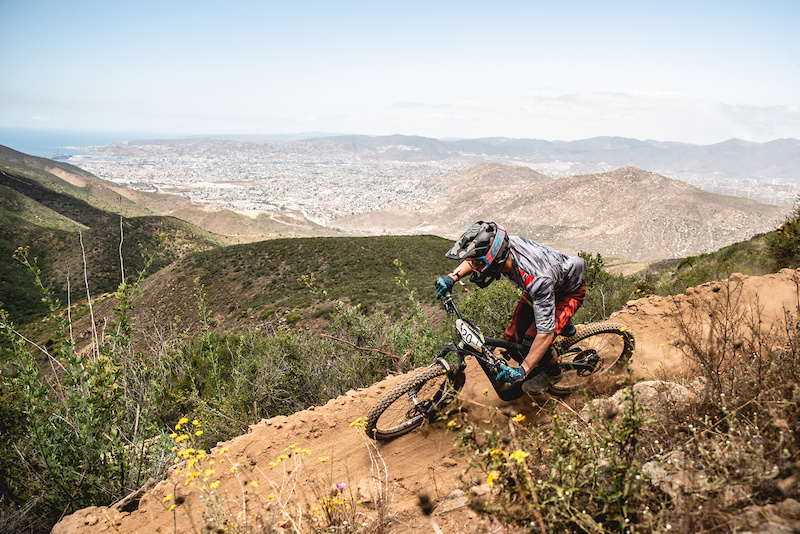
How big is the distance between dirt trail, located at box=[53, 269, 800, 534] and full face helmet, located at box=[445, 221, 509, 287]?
1.25 metres

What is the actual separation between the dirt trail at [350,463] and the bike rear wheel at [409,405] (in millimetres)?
158

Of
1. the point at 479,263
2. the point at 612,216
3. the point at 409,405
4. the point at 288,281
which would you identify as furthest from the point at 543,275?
the point at 612,216

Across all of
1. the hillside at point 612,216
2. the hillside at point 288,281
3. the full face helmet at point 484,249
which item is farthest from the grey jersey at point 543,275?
the hillside at point 612,216

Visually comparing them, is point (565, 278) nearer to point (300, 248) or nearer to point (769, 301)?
point (769, 301)

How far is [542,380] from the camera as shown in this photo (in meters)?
4.45

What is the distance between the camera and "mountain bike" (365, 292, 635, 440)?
422cm

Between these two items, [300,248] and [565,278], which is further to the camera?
[300,248]

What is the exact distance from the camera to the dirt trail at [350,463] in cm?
354

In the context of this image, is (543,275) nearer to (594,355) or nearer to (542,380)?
(542,380)

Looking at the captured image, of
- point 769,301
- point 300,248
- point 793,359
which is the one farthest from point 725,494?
point 300,248

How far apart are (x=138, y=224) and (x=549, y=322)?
7581 centimetres

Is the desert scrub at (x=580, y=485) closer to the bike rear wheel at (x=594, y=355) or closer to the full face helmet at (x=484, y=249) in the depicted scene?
the full face helmet at (x=484, y=249)

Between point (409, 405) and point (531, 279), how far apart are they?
78.2 inches

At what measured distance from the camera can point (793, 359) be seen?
3137mm
